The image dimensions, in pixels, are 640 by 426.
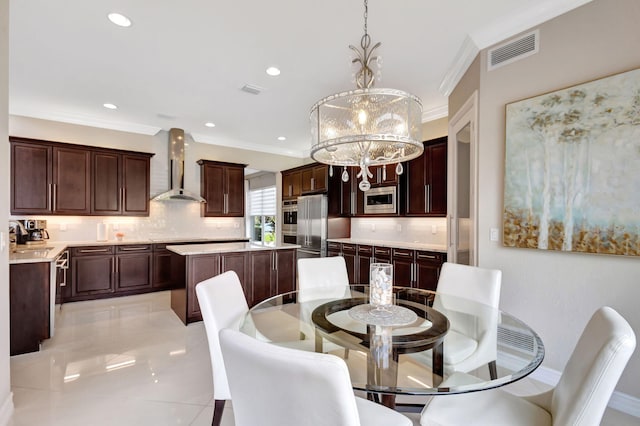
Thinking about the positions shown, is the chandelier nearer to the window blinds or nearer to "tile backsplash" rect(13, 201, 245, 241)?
"tile backsplash" rect(13, 201, 245, 241)

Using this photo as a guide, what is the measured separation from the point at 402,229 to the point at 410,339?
153 inches

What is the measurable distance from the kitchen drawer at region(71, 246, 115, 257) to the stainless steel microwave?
4.28 m

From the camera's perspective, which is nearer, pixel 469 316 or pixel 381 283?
pixel 381 283

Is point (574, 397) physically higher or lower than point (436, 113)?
lower

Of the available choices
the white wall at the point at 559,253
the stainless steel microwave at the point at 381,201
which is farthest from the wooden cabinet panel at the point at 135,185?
the white wall at the point at 559,253

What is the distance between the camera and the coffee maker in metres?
4.29

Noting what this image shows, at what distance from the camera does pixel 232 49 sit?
9.39 feet

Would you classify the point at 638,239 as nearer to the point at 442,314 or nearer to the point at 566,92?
the point at 566,92

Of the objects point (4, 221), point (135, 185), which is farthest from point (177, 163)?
point (4, 221)

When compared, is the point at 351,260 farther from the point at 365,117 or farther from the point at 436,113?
the point at 365,117

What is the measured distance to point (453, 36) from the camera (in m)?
2.65

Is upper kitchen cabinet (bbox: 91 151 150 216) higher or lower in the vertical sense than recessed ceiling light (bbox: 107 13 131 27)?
lower

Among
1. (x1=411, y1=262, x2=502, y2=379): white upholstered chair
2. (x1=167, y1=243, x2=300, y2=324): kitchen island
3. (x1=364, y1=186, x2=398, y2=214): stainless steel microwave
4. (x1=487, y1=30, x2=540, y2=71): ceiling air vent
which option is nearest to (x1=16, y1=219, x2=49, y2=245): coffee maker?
(x1=167, y1=243, x2=300, y2=324): kitchen island

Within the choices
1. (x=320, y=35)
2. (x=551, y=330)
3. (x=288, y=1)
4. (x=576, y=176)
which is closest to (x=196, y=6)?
(x=288, y=1)
